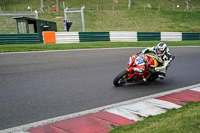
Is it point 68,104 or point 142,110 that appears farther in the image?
point 68,104

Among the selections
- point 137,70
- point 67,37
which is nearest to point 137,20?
point 67,37

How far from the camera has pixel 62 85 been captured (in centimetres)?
729

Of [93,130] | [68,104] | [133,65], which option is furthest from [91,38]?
[93,130]

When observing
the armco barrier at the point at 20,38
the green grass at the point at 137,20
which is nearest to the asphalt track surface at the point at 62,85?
the armco barrier at the point at 20,38

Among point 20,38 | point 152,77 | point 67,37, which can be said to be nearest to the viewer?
point 152,77

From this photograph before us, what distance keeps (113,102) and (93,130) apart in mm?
1817

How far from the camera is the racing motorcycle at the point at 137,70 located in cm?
700

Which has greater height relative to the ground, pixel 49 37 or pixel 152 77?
pixel 49 37

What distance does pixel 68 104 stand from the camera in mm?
5762

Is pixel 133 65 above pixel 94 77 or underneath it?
above

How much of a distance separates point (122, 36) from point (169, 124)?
16.8 metres

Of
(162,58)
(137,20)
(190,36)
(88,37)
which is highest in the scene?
(137,20)

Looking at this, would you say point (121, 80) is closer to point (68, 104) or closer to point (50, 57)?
point (68, 104)

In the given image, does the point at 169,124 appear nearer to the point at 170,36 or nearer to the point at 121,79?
the point at 121,79
